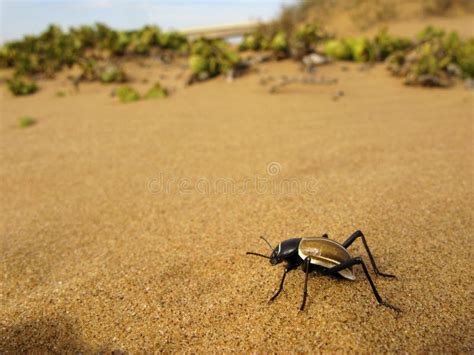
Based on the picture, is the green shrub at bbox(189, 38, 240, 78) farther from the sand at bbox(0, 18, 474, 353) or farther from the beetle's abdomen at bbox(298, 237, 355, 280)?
the beetle's abdomen at bbox(298, 237, 355, 280)

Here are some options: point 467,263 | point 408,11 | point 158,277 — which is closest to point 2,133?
point 158,277

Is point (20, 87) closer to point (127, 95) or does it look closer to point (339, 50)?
point (127, 95)

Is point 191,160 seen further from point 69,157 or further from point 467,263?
point 467,263

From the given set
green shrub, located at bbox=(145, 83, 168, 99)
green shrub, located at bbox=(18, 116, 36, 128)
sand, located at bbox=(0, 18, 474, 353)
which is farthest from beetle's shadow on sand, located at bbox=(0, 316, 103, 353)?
green shrub, located at bbox=(145, 83, 168, 99)

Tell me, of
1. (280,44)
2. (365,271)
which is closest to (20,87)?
(280,44)

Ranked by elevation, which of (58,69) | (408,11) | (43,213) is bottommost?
(43,213)
